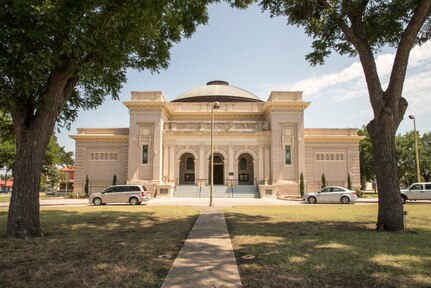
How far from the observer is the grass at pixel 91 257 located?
5.29m

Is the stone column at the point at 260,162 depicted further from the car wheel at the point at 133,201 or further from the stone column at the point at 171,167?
the car wheel at the point at 133,201

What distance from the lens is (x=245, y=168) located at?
47188 millimetres

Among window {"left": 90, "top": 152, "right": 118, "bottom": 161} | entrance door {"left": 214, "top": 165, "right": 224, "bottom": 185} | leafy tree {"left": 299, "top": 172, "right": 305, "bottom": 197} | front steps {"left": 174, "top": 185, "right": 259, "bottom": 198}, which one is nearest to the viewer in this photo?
front steps {"left": 174, "top": 185, "right": 259, "bottom": 198}

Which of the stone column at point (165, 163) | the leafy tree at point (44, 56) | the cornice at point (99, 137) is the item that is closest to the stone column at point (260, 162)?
the stone column at point (165, 163)

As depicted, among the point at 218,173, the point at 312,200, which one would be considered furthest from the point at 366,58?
the point at 218,173

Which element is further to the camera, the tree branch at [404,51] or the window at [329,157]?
the window at [329,157]

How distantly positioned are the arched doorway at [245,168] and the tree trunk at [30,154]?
37077 mm

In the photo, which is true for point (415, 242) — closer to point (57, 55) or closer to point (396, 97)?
point (396, 97)

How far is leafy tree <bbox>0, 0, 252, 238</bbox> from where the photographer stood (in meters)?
8.48

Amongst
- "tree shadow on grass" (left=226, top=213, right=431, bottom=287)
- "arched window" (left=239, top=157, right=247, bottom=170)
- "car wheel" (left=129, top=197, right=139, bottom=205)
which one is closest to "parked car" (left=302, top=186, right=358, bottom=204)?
"car wheel" (left=129, top=197, right=139, bottom=205)

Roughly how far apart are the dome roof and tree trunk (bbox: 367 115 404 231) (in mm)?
40310

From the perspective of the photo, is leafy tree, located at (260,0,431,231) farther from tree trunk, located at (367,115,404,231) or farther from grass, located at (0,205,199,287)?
grass, located at (0,205,199,287)

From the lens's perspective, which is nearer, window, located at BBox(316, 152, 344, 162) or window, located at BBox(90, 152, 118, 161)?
window, located at BBox(316, 152, 344, 162)

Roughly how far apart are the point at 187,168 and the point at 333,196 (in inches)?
954
